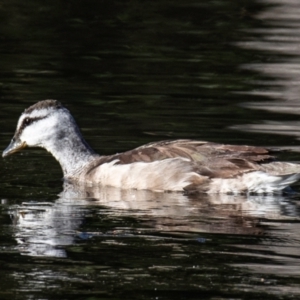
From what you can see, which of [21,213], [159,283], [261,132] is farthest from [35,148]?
[159,283]

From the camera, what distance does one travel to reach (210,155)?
12.0 metres

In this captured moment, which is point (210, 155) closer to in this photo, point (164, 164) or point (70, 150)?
point (164, 164)

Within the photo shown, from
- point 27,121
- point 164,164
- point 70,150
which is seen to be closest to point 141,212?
point 164,164

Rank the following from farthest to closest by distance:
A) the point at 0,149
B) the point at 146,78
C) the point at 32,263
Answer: the point at 146,78
the point at 0,149
the point at 32,263

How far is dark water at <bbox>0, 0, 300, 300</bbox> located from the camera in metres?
8.66

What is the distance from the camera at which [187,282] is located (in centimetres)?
846

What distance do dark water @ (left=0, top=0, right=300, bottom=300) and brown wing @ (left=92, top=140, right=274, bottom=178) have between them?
1.06 feet

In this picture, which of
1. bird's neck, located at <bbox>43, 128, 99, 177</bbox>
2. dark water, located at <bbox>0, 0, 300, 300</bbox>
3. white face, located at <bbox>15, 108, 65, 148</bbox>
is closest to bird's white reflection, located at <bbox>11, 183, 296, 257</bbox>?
dark water, located at <bbox>0, 0, 300, 300</bbox>

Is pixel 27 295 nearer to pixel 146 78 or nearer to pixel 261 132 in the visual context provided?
pixel 261 132

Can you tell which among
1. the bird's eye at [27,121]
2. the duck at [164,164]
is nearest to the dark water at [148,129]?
the duck at [164,164]

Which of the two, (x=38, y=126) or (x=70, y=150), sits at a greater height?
(x=38, y=126)

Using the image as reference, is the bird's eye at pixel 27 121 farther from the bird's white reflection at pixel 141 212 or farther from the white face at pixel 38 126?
the bird's white reflection at pixel 141 212

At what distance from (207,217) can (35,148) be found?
14.4 ft

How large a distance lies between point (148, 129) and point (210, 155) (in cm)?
303
